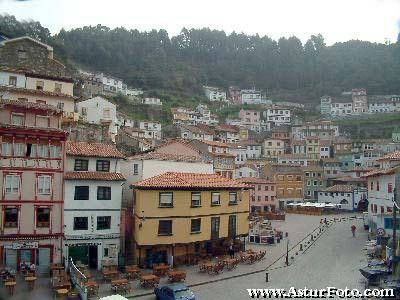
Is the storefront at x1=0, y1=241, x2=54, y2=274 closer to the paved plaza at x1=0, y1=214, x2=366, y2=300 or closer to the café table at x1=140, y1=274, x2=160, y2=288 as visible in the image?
the paved plaza at x1=0, y1=214, x2=366, y2=300

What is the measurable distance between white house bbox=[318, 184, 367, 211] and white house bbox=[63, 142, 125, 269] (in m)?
44.3

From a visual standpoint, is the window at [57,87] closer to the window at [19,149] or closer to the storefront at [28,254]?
the window at [19,149]

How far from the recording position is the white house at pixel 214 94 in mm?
129125

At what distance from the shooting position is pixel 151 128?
8800cm

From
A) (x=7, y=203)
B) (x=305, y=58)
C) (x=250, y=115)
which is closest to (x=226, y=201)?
(x=7, y=203)

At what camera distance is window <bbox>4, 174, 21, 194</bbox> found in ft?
82.1

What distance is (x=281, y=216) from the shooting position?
53.8 meters

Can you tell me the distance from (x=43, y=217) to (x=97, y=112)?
21.7 m

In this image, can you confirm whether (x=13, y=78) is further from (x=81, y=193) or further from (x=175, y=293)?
(x=175, y=293)

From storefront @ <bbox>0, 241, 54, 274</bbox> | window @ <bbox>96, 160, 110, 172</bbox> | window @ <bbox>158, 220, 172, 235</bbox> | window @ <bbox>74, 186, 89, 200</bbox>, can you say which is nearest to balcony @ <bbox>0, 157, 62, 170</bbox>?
window @ <bbox>74, 186, 89, 200</bbox>

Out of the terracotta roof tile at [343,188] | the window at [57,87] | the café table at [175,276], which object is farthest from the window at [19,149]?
the terracotta roof tile at [343,188]

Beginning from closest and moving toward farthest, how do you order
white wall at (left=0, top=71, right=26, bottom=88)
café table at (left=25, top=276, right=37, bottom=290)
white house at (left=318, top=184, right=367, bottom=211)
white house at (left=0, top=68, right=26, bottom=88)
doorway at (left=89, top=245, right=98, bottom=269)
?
café table at (left=25, top=276, right=37, bottom=290)
doorway at (left=89, top=245, right=98, bottom=269)
white wall at (left=0, top=71, right=26, bottom=88)
white house at (left=0, top=68, right=26, bottom=88)
white house at (left=318, top=184, right=367, bottom=211)

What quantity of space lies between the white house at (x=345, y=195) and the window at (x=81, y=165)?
45.6 meters

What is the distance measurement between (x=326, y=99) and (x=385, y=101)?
1599 cm
